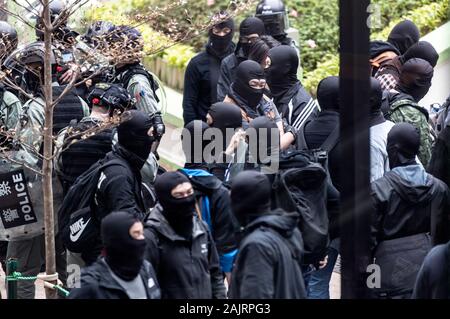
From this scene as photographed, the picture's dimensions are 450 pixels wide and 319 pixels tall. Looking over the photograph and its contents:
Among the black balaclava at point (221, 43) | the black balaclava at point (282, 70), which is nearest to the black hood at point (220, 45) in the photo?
the black balaclava at point (221, 43)

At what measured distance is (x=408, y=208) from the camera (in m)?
7.94

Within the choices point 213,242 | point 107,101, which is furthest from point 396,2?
point 213,242

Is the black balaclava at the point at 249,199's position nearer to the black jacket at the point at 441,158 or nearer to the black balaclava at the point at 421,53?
the black jacket at the point at 441,158

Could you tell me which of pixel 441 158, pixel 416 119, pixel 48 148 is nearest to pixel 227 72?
pixel 416 119

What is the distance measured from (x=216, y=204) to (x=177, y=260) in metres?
0.86

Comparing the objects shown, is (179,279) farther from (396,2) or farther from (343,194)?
(396,2)

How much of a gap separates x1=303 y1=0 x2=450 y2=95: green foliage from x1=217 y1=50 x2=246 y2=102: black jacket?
3.35 meters

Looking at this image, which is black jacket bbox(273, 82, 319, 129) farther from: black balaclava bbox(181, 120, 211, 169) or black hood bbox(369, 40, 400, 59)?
black balaclava bbox(181, 120, 211, 169)

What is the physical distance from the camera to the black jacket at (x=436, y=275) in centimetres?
660

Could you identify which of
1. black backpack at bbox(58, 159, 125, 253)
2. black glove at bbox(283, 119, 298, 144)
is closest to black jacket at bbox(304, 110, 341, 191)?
black glove at bbox(283, 119, 298, 144)

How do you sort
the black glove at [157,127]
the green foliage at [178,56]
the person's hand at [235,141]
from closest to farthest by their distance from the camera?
1. the person's hand at [235,141]
2. the black glove at [157,127]
3. the green foliage at [178,56]

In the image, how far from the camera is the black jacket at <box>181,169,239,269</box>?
7.54m

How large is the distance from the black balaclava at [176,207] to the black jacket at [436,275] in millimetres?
1415

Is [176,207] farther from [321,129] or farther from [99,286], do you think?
[321,129]
